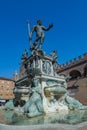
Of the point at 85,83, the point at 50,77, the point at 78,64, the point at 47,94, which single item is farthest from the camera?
the point at 78,64

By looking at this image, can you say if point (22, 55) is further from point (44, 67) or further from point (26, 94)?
point (26, 94)

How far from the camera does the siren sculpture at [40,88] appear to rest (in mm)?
10180

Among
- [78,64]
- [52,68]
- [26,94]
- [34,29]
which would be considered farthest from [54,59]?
[78,64]

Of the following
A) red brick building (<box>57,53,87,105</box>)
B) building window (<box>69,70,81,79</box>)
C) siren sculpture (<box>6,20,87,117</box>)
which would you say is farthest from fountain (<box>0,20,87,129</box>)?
building window (<box>69,70,81,79</box>)

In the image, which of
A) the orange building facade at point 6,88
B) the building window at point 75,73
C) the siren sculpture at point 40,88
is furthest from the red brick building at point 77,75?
the orange building facade at point 6,88

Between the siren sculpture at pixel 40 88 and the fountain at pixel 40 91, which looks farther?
the siren sculpture at pixel 40 88

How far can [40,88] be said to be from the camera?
36.4 feet

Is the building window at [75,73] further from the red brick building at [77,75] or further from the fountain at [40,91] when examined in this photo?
the fountain at [40,91]

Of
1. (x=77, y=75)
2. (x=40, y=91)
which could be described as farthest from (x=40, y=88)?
(x=77, y=75)

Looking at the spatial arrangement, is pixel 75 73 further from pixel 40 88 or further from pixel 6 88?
pixel 40 88

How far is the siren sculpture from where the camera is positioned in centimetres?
1018

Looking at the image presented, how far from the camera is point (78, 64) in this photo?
47688mm

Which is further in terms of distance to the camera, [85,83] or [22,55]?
[85,83]

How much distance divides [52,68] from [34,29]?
2.93m
